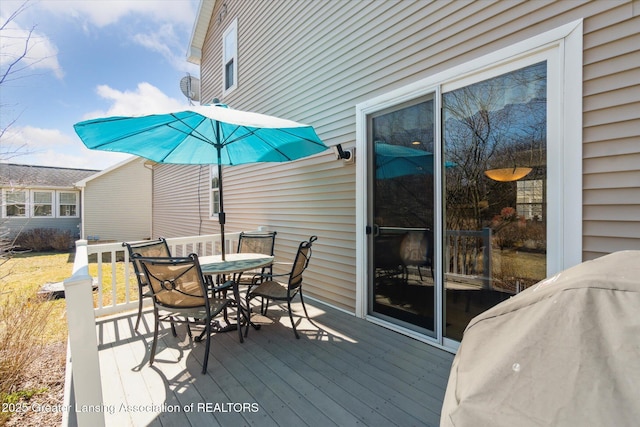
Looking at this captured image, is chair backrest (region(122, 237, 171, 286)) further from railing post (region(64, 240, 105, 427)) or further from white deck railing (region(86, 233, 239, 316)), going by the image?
railing post (region(64, 240, 105, 427))

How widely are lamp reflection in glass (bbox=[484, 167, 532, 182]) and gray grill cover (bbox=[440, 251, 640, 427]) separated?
4.91ft

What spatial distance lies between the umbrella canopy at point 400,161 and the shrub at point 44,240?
16.5 metres

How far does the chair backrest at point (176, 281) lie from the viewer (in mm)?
2484

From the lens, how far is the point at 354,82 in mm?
3838

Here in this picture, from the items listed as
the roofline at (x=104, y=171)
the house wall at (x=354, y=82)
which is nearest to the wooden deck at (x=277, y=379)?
the house wall at (x=354, y=82)

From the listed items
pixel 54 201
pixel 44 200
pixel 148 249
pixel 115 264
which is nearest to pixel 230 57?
pixel 148 249

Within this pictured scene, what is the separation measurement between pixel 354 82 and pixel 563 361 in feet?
12.0

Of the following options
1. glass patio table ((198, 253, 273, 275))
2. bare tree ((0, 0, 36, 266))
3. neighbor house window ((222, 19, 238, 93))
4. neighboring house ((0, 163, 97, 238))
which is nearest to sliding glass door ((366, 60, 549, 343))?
glass patio table ((198, 253, 273, 275))

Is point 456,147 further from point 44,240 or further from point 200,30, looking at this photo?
point 44,240

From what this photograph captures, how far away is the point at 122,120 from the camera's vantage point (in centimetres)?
260

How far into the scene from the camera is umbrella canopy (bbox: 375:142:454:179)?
3018mm

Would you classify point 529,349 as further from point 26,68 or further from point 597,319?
point 26,68

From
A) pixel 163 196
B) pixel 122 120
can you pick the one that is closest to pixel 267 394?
pixel 122 120

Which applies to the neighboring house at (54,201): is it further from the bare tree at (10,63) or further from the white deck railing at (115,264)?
the bare tree at (10,63)
